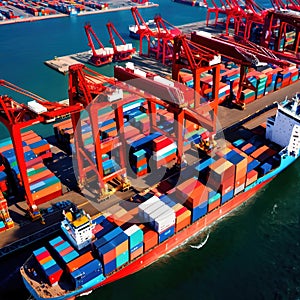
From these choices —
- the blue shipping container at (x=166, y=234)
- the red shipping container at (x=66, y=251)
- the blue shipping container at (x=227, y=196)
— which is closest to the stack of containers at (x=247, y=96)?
the blue shipping container at (x=227, y=196)

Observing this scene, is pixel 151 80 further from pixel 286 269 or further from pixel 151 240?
pixel 286 269

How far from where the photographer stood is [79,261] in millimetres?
32812

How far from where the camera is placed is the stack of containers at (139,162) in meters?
46.5

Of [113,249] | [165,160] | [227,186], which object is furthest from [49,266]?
[165,160]

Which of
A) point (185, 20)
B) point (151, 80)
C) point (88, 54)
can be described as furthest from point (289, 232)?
point (185, 20)

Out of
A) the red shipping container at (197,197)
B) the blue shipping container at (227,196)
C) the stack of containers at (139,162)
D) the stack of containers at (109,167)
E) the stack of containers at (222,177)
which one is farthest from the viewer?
the stack of containers at (139,162)

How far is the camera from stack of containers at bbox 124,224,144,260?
3453 centimetres

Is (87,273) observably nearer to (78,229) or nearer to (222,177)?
(78,229)

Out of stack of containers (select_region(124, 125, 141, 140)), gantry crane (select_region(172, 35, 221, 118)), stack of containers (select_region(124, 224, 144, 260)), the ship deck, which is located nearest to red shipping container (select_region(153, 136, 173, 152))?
the ship deck

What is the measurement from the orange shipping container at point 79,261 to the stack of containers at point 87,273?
0.28 m

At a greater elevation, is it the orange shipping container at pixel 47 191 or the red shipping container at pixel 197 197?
the red shipping container at pixel 197 197

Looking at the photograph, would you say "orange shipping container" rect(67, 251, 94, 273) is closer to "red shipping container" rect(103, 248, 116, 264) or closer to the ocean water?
"red shipping container" rect(103, 248, 116, 264)

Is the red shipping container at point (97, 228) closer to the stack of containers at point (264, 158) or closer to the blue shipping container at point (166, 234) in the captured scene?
the blue shipping container at point (166, 234)

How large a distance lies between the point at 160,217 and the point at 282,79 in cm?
5088
